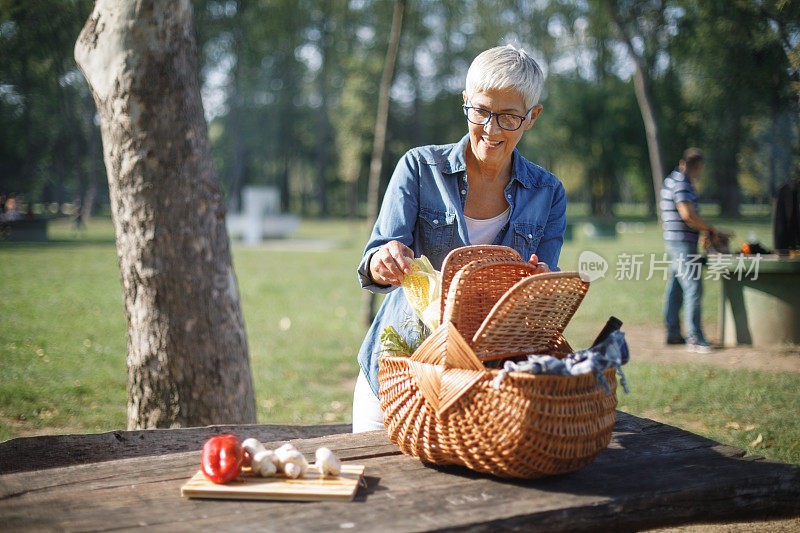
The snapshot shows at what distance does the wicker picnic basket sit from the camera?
1846 millimetres

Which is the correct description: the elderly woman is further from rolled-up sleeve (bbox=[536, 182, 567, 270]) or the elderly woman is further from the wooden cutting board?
the wooden cutting board

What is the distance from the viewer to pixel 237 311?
13.6 ft

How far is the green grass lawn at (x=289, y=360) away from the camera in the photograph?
5.59 metres

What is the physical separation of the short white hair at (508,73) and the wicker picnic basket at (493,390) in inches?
23.2

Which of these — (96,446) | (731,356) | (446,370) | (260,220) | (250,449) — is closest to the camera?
(446,370)

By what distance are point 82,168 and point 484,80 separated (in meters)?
28.3

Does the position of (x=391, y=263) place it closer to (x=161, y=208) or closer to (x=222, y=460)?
(x=222, y=460)

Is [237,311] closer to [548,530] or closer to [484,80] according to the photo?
[484,80]

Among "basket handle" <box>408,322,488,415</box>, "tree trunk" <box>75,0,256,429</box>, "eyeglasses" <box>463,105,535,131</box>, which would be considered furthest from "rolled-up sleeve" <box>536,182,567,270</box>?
"tree trunk" <box>75,0,256,429</box>

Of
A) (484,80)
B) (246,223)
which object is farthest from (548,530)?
(246,223)

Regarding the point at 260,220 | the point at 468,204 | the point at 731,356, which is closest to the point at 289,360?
the point at 731,356

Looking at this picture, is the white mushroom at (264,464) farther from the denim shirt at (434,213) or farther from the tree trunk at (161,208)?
the tree trunk at (161,208)

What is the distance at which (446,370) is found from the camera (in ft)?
6.40

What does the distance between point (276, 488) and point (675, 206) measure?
7.42 m
